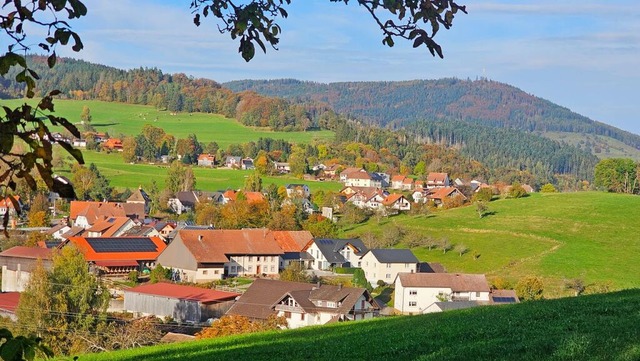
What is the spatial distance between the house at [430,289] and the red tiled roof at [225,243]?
13875 mm

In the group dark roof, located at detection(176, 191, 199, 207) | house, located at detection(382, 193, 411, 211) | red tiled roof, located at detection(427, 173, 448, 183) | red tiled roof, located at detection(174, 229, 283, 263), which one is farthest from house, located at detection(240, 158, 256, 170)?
red tiled roof, located at detection(174, 229, 283, 263)

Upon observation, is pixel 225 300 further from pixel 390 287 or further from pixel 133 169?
pixel 133 169

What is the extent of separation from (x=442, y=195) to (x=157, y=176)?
3583cm

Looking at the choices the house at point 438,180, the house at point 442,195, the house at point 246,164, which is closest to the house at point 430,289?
the house at point 442,195

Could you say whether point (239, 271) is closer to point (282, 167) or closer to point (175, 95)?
point (282, 167)

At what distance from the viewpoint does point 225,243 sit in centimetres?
5972

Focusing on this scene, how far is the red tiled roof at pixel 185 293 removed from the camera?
138ft

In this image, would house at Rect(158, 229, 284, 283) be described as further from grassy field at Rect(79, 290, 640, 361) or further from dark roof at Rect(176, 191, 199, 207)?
grassy field at Rect(79, 290, 640, 361)

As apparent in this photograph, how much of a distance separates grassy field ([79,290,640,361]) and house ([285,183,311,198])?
68382 millimetres

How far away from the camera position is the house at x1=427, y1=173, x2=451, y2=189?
12031cm

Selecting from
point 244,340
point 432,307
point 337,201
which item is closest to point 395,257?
point 432,307

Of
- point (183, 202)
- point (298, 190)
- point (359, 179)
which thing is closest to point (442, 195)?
point (298, 190)

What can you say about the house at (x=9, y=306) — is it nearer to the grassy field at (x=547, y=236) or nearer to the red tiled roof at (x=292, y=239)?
the red tiled roof at (x=292, y=239)

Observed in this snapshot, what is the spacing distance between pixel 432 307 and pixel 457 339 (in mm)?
34594
